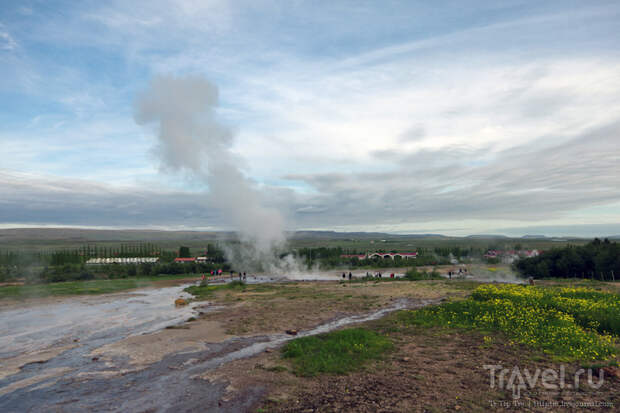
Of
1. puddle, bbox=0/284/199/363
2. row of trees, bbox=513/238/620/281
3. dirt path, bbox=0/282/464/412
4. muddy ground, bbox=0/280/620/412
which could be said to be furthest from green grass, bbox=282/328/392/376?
row of trees, bbox=513/238/620/281

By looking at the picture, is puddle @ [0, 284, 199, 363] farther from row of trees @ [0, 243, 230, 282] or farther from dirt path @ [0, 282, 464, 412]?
row of trees @ [0, 243, 230, 282]

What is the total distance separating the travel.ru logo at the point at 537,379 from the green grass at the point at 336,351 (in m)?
4.17

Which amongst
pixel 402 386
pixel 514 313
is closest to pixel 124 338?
pixel 402 386

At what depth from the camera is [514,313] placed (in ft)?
56.7

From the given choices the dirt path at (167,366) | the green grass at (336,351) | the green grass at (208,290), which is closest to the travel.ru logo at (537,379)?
the green grass at (336,351)

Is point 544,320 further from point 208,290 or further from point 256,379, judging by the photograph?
point 208,290

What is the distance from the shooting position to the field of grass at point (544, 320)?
40.9 feet

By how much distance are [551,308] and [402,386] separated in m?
12.0

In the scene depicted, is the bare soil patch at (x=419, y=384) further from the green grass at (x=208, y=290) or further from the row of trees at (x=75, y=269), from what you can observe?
the row of trees at (x=75, y=269)

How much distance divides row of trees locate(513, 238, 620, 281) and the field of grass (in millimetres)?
33343

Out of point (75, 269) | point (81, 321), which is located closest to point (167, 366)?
point (81, 321)

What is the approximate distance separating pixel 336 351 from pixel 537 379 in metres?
6.60

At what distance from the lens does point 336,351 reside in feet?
45.9

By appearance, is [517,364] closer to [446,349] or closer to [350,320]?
[446,349]
